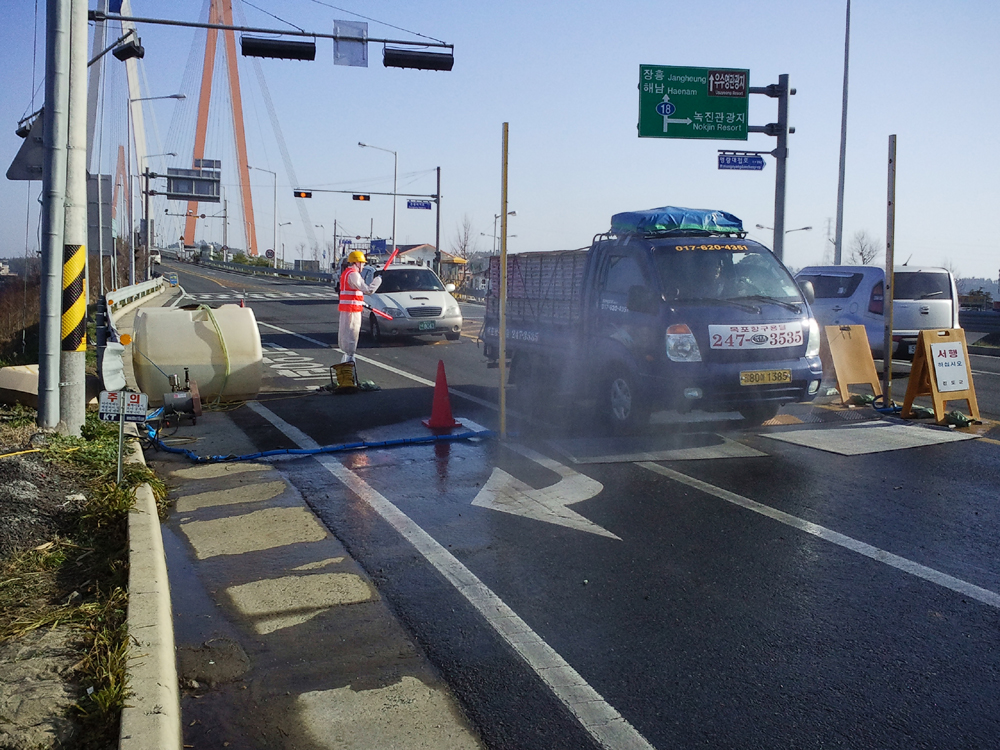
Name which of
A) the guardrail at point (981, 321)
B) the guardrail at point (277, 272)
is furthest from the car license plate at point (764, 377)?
the guardrail at point (277, 272)

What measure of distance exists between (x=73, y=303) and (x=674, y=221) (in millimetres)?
6061

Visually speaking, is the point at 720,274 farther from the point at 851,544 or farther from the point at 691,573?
the point at 691,573

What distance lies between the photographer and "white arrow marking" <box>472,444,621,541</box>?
624 cm

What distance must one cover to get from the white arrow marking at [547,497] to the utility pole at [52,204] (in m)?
3.76

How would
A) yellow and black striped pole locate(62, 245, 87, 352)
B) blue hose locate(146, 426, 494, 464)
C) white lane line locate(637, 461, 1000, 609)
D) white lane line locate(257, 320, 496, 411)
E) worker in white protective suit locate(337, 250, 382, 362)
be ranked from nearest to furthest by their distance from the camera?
white lane line locate(637, 461, 1000, 609), yellow and black striped pole locate(62, 245, 87, 352), blue hose locate(146, 426, 494, 464), white lane line locate(257, 320, 496, 411), worker in white protective suit locate(337, 250, 382, 362)

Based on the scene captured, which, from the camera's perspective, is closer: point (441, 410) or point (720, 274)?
point (720, 274)

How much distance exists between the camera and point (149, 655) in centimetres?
363

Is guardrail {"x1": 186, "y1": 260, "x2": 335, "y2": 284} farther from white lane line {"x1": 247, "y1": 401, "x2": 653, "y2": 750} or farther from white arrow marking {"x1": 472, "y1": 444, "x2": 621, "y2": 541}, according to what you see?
white lane line {"x1": 247, "y1": 401, "x2": 653, "y2": 750}

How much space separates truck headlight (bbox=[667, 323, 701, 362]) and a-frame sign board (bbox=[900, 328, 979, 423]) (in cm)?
320

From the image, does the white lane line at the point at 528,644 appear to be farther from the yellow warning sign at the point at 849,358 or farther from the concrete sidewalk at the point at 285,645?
the yellow warning sign at the point at 849,358

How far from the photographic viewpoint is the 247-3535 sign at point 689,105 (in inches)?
750

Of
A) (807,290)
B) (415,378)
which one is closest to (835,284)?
(807,290)

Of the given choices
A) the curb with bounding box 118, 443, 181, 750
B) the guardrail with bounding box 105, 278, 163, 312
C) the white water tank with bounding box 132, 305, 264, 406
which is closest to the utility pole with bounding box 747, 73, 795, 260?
the white water tank with bounding box 132, 305, 264, 406

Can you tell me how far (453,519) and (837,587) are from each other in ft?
8.49
